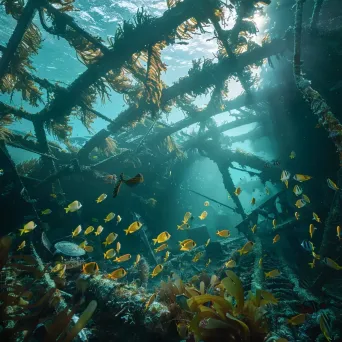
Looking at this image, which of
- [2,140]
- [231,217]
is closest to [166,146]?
[2,140]

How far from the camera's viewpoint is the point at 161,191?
15.8m

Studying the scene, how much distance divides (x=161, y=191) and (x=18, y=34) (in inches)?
462

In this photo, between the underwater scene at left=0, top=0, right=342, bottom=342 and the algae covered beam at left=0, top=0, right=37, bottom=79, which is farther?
the algae covered beam at left=0, top=0, right=37, bottom=79

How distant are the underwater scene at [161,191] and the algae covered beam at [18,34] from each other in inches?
2.1

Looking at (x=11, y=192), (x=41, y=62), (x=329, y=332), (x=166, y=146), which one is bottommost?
(x=329, y=332)

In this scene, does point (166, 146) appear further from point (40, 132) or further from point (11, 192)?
point (11, 192)

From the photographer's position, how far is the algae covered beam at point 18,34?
18.1ft

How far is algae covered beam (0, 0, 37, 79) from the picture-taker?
18.1 ft

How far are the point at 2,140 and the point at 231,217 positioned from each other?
26.4 m

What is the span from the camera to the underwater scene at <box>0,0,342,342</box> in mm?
2939

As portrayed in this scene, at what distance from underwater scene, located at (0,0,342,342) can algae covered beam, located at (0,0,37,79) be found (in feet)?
0.18

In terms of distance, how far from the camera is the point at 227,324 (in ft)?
7.38

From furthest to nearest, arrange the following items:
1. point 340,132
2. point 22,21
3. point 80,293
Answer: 1. point 22,21
2. point 80,293
3. point 340,132

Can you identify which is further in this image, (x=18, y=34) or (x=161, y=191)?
(x=161, y=191)
